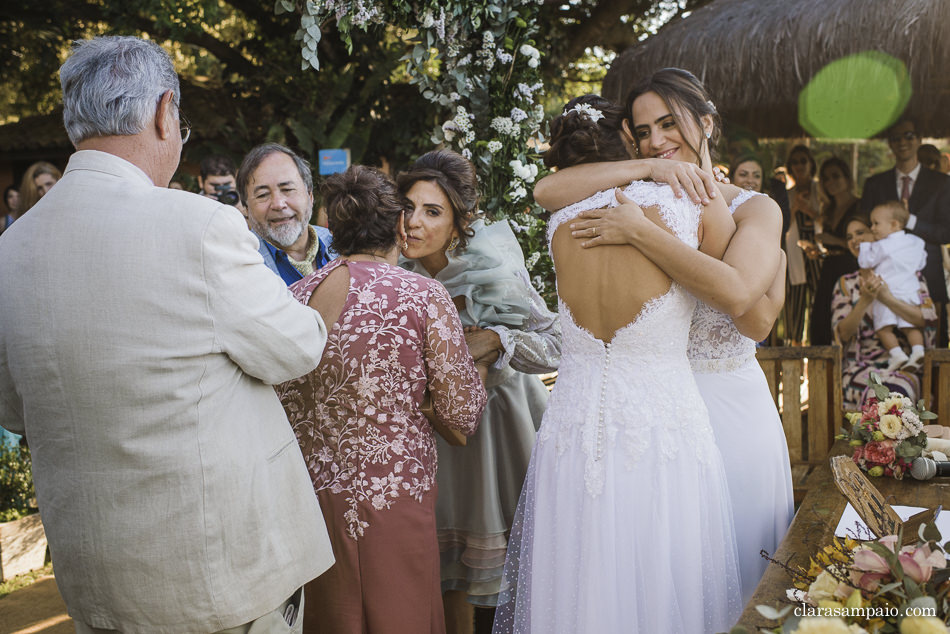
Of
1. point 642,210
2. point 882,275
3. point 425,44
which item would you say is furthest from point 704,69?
point 642,210

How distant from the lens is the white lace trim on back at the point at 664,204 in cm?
197

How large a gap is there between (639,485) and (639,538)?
13 centimetres

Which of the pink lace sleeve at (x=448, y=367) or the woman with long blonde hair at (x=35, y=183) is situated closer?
the pink lace sleeve at (x=448, y=367)

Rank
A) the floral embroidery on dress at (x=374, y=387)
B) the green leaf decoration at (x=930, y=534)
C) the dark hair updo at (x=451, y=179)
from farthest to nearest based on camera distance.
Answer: the dark hair updo at (x=451, y=179)
the floral embroidery on dress at (x=374, y=387)
the green leaf decoration at (x=930, y=534)

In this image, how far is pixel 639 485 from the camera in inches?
78.4

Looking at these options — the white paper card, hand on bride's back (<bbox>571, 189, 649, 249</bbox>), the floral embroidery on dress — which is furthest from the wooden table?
the floral embroidery on dress

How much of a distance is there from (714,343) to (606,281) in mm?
510

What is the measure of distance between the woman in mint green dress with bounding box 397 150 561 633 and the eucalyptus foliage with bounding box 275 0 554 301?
77cm

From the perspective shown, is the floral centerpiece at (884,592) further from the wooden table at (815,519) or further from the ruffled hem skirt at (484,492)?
the ruffled hem skirt at (484,492)

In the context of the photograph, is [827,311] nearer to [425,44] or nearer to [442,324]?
[425,44]

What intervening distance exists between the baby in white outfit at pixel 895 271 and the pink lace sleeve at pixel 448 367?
412 centimetres

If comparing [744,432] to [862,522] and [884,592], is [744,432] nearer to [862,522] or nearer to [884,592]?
[862,522]

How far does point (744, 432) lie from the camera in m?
2.28

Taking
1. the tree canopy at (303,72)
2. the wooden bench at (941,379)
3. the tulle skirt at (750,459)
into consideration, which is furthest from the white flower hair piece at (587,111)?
the tree canopy at (303,72)
